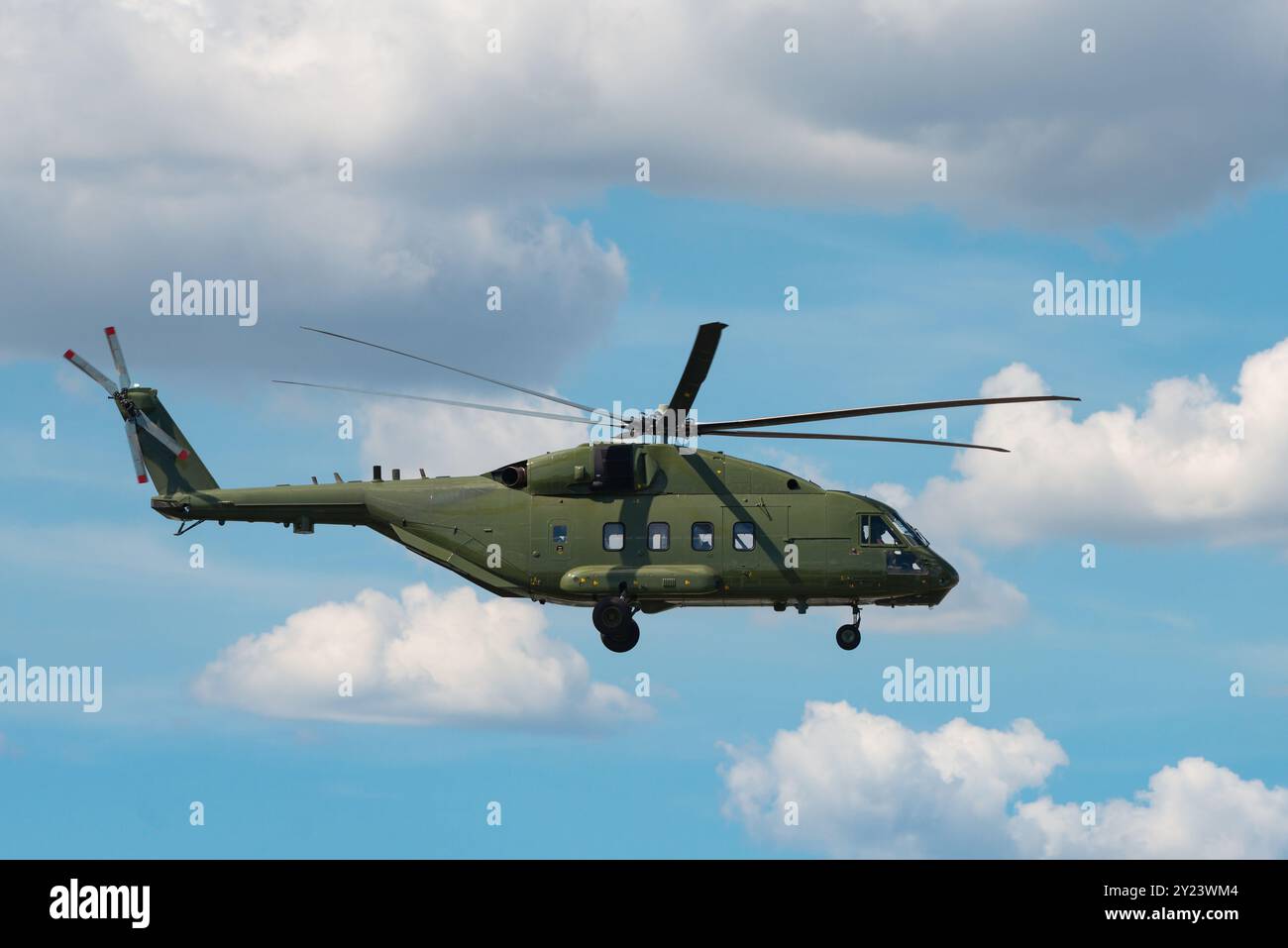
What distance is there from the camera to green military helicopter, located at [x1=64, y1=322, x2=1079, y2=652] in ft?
171

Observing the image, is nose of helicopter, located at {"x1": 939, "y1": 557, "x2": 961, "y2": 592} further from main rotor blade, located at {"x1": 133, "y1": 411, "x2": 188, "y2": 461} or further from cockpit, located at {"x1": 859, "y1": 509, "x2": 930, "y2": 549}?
main rotor blade, located at {"x1": 133, "y1": 411, "x2": 188, "y2": 461}

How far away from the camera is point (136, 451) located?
5638 cm

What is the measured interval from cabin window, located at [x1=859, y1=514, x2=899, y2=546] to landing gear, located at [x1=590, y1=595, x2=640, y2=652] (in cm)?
731

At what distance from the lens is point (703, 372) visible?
49.8 metres

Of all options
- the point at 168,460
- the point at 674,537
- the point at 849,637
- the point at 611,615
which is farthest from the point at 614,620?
the point at 168,460

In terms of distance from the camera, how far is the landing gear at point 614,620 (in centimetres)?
5216

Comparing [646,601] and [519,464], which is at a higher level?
[519,464]

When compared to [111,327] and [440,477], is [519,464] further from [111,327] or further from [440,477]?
[111,327]

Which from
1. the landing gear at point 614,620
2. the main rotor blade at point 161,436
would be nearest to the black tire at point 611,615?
the landing gear at point 614,620

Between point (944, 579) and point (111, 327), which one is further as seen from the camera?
point (111, 327)

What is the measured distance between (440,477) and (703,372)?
32.4 feet

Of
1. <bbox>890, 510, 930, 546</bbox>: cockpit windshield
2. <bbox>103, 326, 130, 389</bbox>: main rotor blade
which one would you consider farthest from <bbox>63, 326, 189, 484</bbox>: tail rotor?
<bbox>890, 510, 930, 546</bbox>: cockpit windshield

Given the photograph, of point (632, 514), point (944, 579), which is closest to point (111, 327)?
point (632, 514)

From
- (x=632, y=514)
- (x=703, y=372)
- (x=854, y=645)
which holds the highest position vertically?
(x=703, y=372)
